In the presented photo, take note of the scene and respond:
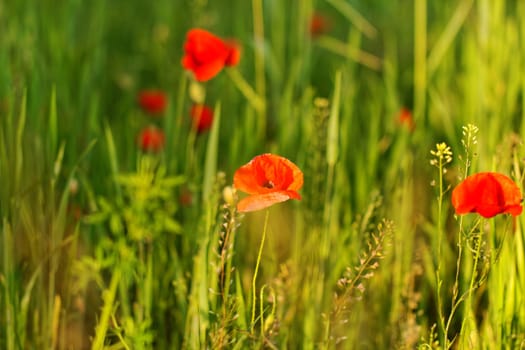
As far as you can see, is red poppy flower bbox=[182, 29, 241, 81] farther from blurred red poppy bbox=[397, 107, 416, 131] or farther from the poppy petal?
the poppy petal

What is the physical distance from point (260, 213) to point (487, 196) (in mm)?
845

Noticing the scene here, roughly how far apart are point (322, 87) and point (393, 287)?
1.23m

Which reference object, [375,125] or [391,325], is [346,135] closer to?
[375,125]

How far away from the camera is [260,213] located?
73.8 inches

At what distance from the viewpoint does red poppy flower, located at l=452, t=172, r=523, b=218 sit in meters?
1.09

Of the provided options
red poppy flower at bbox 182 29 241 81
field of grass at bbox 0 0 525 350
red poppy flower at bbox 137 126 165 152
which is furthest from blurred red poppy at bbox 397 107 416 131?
red poppy flower at bbox 137 126 165 152

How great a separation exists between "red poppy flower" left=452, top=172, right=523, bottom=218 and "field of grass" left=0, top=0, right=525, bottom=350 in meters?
0.02

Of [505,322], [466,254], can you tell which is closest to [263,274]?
[466,254]

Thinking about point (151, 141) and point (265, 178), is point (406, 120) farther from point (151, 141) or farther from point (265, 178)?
point (265, 178)

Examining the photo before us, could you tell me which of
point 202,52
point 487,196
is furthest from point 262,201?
point 202,52

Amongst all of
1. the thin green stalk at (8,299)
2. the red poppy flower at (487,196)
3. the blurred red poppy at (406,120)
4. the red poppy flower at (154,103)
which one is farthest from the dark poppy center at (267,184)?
the red poppy flower at (154,103)

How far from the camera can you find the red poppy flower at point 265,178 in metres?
1.11

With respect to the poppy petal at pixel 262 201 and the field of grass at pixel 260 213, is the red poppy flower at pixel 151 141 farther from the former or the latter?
the poppy petal at pixel 262 201

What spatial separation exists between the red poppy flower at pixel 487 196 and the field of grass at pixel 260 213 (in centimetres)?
2
